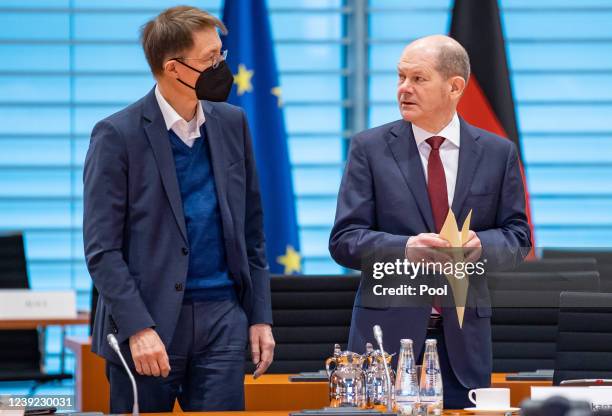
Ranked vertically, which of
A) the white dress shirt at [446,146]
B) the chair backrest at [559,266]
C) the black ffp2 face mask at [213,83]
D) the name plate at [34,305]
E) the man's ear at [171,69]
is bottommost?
the name plate at [34,305]

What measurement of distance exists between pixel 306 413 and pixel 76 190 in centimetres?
618

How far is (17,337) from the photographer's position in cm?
649

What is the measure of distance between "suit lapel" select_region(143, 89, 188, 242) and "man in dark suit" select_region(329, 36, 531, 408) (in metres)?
0.57

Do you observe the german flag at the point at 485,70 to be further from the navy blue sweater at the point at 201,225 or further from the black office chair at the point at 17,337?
the navy blue sweater at the point at 201,225

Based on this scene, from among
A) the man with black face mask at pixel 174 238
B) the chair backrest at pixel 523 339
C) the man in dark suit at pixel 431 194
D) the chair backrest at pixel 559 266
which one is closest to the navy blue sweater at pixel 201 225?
the man with black face mask at pixel 174 238

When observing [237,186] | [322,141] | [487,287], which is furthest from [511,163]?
[322,141]

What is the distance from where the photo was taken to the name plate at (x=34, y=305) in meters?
6.03

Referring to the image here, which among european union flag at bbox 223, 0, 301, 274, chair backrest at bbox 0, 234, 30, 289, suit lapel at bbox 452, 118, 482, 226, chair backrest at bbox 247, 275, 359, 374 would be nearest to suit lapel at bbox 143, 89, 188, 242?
suit lapel at bbox 452, 118, 482, 226

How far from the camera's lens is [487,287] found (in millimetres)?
3285

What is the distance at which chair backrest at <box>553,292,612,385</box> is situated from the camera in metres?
3.80

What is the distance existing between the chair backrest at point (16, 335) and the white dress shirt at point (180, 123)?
3295 mm

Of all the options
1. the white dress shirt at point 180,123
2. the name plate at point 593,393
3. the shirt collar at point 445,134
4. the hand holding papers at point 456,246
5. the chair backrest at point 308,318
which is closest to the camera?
the name plate at point 593,393

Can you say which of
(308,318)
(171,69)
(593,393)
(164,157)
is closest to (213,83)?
(171,69)

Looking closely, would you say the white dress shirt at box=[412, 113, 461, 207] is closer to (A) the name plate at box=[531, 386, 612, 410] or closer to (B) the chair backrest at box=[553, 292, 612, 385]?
(B) the chair backrest at box=[553, 292, 612, 385]
